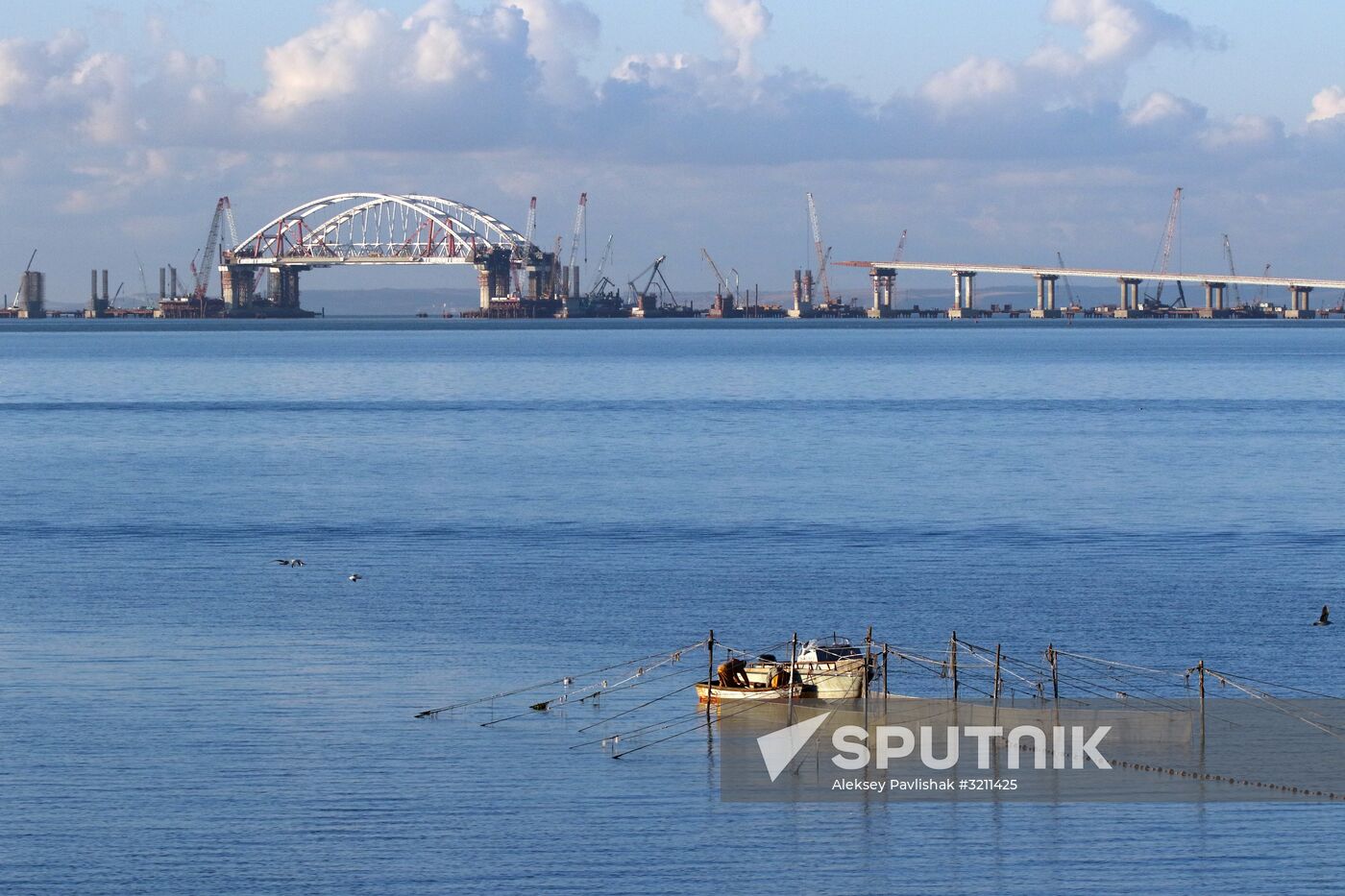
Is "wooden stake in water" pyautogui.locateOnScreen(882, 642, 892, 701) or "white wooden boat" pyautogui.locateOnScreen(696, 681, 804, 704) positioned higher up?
"wooden stake in water" pyautogui.locateOnScreen(882, 642, 892, 701)

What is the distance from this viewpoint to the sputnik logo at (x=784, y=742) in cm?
2862

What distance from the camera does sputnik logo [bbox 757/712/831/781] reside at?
2862 cm

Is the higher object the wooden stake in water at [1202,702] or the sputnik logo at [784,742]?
the wooden stake in water at [1202,702]

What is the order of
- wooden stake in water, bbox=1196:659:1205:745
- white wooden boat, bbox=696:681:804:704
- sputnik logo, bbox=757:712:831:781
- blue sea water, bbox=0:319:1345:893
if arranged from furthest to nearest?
white wooden boat, bbox=696:681:804:704 < wooden stake in water, bbox=1196:659:1205:745 < sputnik logo, bbox=757:712:831:781 < blue sea water, bbox=0:319:1345:893

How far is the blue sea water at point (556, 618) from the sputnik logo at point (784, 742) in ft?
3.20

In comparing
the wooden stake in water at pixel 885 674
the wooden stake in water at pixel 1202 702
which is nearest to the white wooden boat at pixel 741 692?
the wooden stake in water at pixel 885 674

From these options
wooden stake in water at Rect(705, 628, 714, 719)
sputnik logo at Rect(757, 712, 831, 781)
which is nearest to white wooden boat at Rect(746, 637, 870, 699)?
sputnik logo at Rect(757, 712, 831, 781)

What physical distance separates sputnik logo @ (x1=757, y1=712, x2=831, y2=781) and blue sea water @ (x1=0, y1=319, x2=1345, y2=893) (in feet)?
3.20

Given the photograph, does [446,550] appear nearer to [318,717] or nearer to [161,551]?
[161,551]

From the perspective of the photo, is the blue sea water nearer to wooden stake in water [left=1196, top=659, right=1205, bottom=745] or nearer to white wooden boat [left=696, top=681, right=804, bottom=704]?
white wooden boat [left=696, top=681, right=804, bottom=704]

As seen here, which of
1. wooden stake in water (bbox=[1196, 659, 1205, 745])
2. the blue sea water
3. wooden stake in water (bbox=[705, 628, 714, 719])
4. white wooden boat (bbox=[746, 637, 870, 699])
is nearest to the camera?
the blue sea water

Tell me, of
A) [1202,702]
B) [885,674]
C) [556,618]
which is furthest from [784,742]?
[556,618]

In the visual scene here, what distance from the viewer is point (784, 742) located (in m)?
29.7

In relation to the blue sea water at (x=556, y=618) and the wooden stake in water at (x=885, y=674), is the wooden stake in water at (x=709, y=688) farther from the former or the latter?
the wooden stake in water at (x=885, y=674)
